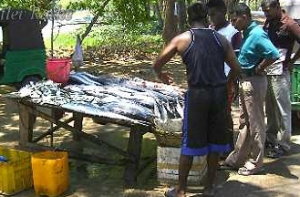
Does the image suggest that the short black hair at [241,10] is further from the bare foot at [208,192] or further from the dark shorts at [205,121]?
the bare foot at [208,192]

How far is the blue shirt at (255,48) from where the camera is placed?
5.29 meters

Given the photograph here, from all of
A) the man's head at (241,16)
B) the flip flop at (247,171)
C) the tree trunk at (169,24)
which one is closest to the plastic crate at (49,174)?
the flip flop at (247,171)

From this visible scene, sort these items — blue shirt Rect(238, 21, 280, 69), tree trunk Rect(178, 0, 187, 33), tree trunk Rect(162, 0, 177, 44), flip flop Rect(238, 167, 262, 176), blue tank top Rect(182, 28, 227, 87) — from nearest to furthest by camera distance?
blue tank top Rect(182, 28, 227, 87)
blue shirt Rect(238, 21, 280, 69)
flip flop Rect(238, 167, 262, 176)
tree trunk Rect(162, 0, 177, 44)
tree trunk Rect(178, 0, 187, 33)

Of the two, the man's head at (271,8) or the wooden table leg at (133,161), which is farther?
the man's head at (271,8)

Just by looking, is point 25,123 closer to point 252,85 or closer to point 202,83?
point 202,83

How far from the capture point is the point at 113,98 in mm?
5684

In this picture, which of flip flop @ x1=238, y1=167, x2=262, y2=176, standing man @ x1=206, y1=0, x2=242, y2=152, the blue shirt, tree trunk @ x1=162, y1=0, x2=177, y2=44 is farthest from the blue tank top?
tree trunk @ x1=162, y1=0, x2=177, y2=44

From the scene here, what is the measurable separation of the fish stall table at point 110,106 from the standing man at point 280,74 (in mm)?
1204

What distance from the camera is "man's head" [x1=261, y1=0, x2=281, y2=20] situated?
592 cm

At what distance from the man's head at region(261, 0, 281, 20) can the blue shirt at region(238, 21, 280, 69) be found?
64 cm

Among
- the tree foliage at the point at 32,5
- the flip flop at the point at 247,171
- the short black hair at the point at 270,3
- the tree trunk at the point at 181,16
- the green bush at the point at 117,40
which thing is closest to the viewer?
the flip flop at the point at 247,171

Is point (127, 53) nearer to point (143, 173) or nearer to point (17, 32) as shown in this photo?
point (17, 32)

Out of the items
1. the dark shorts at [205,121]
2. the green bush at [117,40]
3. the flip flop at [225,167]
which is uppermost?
the dark shorts at [205,121]

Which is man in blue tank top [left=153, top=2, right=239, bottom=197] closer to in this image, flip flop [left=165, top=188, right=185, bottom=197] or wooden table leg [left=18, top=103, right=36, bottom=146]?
flip flop [left=165, top=188, right=185, bottom=197]
